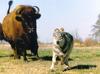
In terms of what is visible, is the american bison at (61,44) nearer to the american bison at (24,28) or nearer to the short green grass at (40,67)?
the short green grass at (40,67)

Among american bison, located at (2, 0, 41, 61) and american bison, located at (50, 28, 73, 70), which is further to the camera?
american bison, located at (2, 0, 41, 61)

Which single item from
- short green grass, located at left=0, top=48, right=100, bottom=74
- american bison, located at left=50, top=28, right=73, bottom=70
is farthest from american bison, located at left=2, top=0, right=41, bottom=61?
american bison, located at left=50, top=28, right=73, bottom=70

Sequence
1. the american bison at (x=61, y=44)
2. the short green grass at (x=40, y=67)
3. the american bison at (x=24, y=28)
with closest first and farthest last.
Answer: the american bison at (x=61, y=44)
the short green grass at (x=40, y=67)
the american bison at (x=24, y=28)

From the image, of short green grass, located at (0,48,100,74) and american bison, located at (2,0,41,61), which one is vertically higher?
american bison, located at (2,0,41,61)

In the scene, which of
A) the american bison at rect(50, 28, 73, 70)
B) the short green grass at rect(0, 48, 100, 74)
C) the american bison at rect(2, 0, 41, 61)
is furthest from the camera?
the american bison at rect(2, 0, 41, 61)

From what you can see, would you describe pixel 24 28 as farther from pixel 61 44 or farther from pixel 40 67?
pixel 61 44

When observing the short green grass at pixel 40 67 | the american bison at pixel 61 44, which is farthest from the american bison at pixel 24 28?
the american bison at pixel 61 44

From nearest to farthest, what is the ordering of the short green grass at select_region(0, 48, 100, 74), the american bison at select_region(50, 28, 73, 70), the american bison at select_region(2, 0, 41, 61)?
the american bison at select_region(50, 28, 73, 70)
the short green grass at select_region(0, 48, 100, 74)
the american bison at select_region(2, 0, 41, 61)

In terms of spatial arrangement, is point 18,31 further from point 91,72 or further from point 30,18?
point 91,72

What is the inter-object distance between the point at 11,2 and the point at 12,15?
4.48 m

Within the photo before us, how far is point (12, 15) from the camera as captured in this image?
23359mm

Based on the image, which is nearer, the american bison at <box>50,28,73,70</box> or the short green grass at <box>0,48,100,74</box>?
the american bison at <box>50,28,73,70</box>

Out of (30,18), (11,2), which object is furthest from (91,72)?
(11,2)

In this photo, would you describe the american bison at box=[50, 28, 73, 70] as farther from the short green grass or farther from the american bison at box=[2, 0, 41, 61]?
the american bison at box=[2, 0, 41, 61]
